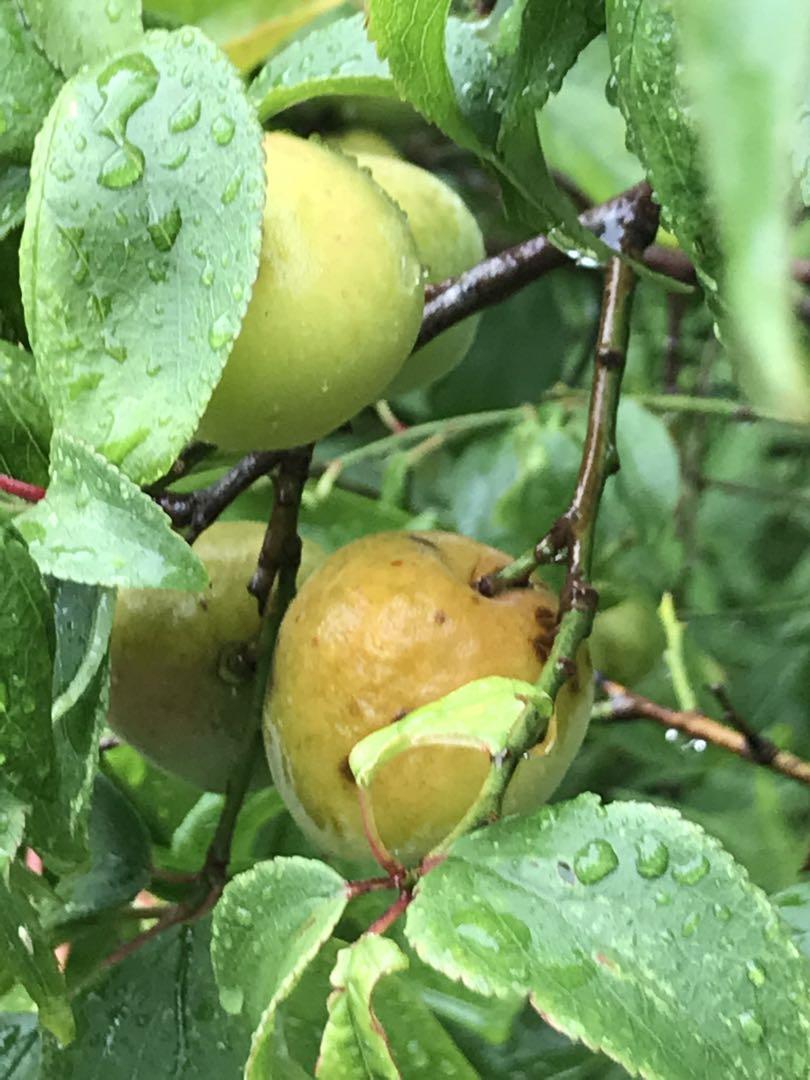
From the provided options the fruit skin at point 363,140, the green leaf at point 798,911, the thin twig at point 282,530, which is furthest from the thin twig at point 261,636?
the fruit skin at point 363,140

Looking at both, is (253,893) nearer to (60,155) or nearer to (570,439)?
(60,155)

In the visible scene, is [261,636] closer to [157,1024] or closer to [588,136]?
[157,1024]

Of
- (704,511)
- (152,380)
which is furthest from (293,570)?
(704,511)

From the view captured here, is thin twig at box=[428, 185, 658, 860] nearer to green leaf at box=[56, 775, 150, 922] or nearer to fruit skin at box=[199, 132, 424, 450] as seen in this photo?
fruit skin at box=[199, 132, 424, 450]

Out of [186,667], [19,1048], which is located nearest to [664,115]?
[186,667]

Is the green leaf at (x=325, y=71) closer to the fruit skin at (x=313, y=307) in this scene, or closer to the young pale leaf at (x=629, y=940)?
the fruit skin at (x=313, y=307)

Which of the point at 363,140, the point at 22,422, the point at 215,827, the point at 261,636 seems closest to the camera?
the point at 22,422

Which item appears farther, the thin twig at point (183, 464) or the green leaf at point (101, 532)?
the thin twig at point (183, 464)
